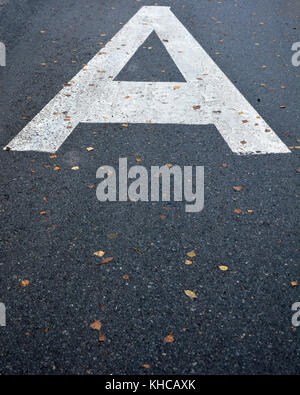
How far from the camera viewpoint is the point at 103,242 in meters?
A: 3.65

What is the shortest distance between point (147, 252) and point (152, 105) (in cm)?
278

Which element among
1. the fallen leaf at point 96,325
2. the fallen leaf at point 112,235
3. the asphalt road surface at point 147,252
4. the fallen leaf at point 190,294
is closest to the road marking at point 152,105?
the asphalt road surface at point 147,252

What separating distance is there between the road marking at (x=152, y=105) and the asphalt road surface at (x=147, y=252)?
0.37 feet

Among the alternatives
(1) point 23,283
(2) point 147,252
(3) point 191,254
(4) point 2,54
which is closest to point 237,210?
(3) point 191,254

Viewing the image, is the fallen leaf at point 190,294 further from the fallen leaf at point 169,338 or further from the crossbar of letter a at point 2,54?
the crossbar of letter a at point 2,54

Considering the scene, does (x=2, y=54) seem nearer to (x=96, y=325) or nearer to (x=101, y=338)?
(x=96, y=325)

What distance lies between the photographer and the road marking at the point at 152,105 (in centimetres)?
502

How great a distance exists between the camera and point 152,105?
572cm

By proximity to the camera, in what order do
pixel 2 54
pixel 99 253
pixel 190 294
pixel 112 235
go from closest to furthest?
1. pixel 190 294
2. pixel 99 253
3. pixel 112 235
4. pixel 2 54

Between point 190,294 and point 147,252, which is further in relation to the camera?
point 147,252

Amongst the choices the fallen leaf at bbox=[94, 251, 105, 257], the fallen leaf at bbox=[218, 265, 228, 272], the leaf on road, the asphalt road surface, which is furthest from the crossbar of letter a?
the fallen leaf at bbox=[218, 265, 228, 272]

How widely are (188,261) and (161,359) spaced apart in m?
0.93

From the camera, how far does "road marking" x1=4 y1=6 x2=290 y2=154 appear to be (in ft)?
16.5

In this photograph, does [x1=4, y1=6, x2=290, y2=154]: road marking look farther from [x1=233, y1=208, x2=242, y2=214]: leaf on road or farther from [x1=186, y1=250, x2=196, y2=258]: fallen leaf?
[x1=186, y1=250, x2=196, y2=258]: fallen leaf
